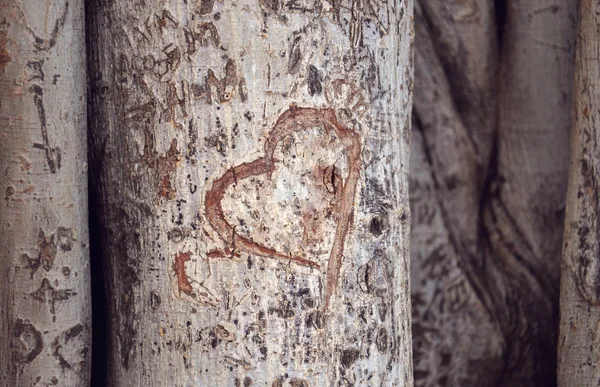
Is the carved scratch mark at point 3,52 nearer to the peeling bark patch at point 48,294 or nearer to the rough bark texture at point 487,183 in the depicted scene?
the peeling bark patch at point 48,294

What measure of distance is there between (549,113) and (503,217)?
0.24m

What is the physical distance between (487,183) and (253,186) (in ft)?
2.59

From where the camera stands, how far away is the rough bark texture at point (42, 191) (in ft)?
3.75

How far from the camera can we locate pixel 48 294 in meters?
1.18

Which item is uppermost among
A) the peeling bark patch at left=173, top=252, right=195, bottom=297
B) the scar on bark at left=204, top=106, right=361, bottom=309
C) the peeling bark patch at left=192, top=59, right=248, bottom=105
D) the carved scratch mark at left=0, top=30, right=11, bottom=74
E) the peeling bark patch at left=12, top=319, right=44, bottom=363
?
the carved scratch mark at left=0, top=30, right=11, bottom=74

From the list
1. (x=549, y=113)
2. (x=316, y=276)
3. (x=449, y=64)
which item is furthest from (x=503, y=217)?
(x=316, y=276)

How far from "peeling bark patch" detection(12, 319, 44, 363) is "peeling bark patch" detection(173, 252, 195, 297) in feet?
0.84

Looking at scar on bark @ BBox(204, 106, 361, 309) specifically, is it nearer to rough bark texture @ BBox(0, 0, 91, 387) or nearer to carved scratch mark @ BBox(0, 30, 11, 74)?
rough bark texture @ BBox(0, 0, 91, 387)

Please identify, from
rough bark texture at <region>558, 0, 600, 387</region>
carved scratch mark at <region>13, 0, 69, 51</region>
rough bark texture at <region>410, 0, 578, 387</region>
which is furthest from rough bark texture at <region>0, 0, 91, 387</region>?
rough bark texture at <region>558, 0, 600, 387</region>

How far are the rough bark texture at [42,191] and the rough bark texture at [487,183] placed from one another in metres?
0.73

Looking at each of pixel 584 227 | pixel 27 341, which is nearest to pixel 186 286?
pixel 27 341

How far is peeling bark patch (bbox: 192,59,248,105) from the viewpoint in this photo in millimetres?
1086

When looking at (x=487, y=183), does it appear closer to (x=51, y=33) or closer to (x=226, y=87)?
(x=226, y=87)

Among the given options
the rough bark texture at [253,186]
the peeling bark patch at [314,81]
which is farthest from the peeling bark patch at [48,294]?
the peeling bark patch at [314,81]
